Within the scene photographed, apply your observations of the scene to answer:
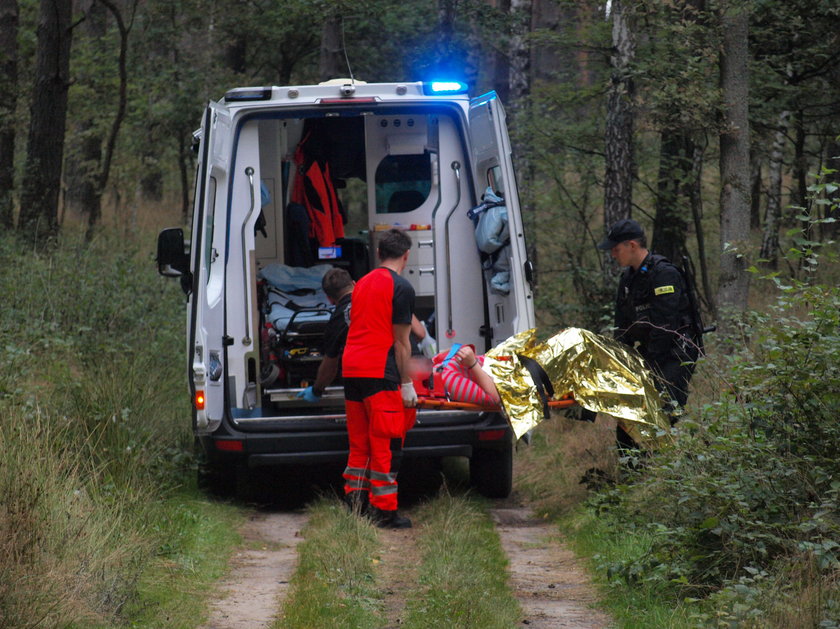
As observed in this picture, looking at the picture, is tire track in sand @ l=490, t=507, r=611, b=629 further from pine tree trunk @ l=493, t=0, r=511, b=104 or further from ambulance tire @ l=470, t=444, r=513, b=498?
pine tree trunk @ l=493, t=0, r=511, b=104

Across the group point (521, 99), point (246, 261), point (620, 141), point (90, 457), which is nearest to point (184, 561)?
point (90, 457)

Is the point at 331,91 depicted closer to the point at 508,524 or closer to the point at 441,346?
the point at 441,346

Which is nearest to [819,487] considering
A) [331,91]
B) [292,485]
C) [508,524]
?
[508,524]

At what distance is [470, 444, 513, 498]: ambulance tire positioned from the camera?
7.29 meters

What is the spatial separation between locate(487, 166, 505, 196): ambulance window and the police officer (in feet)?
2.42

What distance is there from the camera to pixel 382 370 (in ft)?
21.1

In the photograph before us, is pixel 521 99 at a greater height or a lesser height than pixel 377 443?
greater

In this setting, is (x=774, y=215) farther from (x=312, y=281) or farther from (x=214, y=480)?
(x=214, y=480)

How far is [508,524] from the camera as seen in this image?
686 cm

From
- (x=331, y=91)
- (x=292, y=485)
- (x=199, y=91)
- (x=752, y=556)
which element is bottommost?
(x=292, y=485)

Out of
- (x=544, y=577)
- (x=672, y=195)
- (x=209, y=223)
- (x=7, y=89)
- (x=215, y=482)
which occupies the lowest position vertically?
(x=544, y=577)

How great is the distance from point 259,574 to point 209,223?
7.41 feet

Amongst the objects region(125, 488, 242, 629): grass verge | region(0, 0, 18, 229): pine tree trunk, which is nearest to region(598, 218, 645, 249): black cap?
region(125, 488, 242, 629): grass verge

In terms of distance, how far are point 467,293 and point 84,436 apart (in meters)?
2.60
